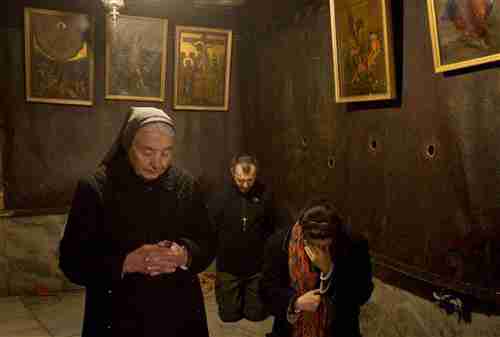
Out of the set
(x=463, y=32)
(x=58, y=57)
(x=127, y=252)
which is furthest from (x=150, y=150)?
(x=58, y=57)

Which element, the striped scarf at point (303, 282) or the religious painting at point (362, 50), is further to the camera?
the religious painting at point (362, 50)

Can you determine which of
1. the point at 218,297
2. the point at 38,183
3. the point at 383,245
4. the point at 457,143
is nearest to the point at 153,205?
the point at 457,143

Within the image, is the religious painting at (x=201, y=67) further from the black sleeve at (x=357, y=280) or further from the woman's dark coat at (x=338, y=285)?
the black sleeve at (x=357, y=280)

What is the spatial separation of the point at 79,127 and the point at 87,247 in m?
5.08

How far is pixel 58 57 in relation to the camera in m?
6.92

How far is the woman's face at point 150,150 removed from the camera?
8.33 ft

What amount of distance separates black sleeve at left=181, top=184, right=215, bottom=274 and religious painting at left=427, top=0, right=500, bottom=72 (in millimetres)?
2187

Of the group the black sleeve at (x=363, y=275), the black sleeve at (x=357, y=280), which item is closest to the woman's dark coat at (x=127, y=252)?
the black sleeve at (x=357, y=280)

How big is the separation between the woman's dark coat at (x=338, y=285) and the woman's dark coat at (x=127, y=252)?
99cm

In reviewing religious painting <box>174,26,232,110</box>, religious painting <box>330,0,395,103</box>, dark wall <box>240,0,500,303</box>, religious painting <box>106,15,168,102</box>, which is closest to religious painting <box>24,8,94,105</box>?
religious painting <box>106,15,168,102</box>

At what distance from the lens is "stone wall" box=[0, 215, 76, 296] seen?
6.82 meters

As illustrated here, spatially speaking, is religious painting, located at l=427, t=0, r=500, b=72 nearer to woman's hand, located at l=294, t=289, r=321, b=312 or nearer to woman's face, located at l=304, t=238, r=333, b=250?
woman's face, located at l=304, t=238, r=333, b=250

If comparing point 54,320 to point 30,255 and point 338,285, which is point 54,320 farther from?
point 338,285

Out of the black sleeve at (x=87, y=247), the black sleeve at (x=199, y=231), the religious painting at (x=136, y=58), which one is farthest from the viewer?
the religious painting at (x=136, y=58)
